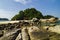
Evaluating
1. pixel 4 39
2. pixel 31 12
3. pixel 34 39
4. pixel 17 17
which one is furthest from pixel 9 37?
pixel 31 12

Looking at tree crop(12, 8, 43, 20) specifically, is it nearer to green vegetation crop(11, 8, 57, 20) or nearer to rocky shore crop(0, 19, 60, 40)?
green vegetation crop(11, 8, 57, 20)

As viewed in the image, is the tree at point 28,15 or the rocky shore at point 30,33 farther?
the tree at point 28,15

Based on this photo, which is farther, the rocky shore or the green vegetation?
the green vegetation

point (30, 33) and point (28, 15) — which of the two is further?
point (28, 15)

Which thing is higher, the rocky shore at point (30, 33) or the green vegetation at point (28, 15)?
the green vegetation at point (28, 15)

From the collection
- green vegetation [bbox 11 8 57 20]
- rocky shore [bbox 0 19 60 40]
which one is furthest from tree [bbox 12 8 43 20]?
rocky shore [bbox 0 19 60 40]

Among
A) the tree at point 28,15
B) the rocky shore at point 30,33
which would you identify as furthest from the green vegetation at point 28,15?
the rocky shore at point 30,33

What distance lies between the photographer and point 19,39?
827 inches

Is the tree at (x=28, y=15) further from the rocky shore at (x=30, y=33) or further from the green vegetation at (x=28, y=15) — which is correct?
the rocky shore at (x=30, y=33)

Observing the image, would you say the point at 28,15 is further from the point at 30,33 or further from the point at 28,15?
the point at 30,33

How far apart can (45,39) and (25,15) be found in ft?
337

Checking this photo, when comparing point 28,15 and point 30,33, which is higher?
point 28,15

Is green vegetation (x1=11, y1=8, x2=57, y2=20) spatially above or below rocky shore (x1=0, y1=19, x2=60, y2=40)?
above

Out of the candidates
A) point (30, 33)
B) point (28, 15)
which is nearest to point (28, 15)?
point (28, 15)
